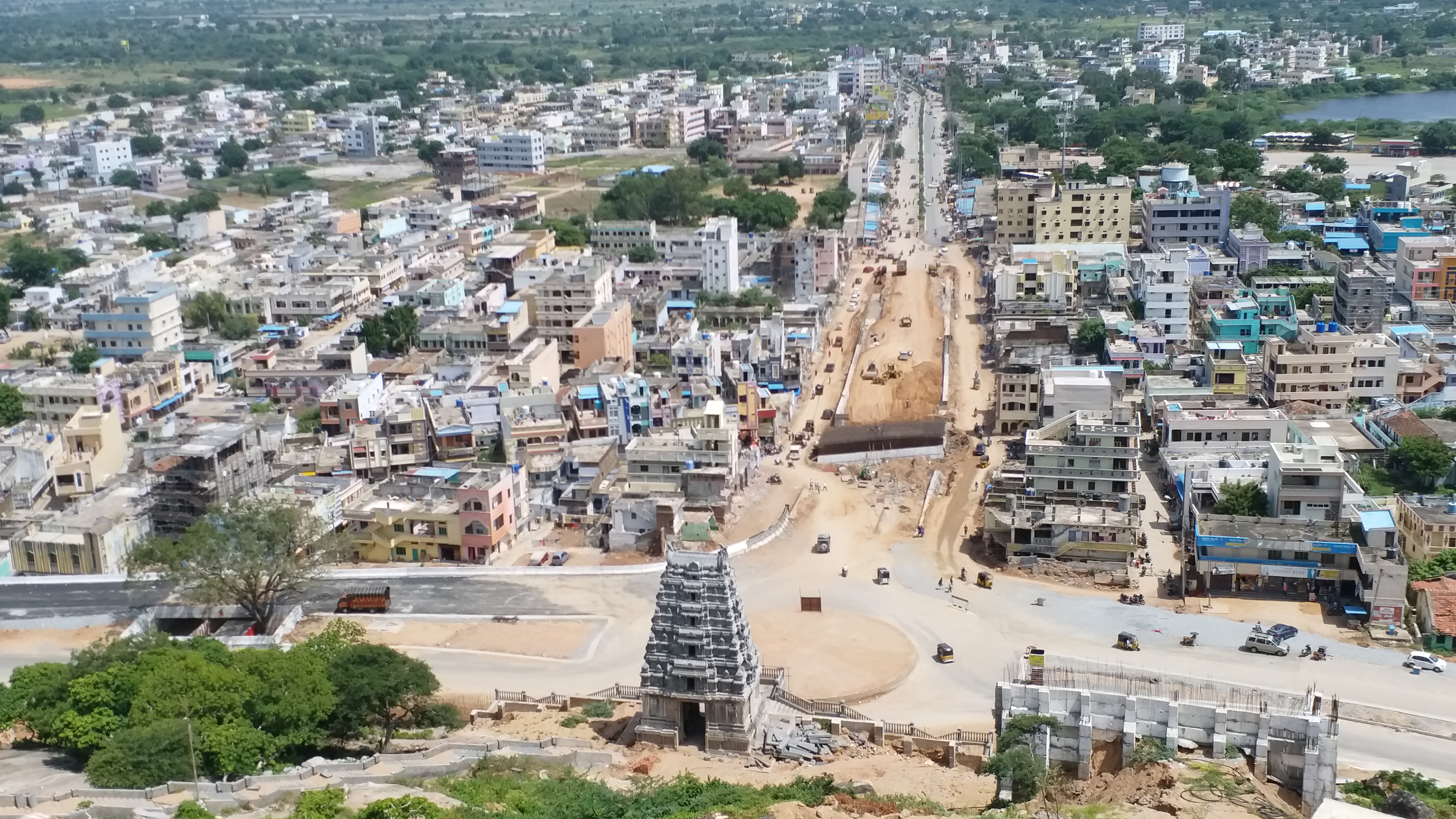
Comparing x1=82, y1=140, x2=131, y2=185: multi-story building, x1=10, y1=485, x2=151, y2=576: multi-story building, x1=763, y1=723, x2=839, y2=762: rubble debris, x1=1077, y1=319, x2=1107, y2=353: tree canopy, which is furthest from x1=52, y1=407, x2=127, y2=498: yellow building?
x1=82, y1=140, x2=131, y2=185: multi-story building

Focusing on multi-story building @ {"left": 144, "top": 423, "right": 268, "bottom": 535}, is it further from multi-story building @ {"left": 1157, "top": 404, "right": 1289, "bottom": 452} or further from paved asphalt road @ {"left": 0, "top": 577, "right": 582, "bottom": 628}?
multi-story building @ {"left": 1157, "top": 404, "right": 1289, "bottom": 452}

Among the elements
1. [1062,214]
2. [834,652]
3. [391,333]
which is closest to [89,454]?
[391,333]

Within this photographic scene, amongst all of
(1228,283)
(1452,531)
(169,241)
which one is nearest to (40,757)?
(1452,531)

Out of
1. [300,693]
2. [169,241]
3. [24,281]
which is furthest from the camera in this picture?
[169,241]

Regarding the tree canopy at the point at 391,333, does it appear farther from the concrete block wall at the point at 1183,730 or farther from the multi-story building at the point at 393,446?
the concrete block wall at the point at 1183,730

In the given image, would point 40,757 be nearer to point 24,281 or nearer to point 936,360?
point 936,360

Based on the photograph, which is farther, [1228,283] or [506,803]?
[1228,283]

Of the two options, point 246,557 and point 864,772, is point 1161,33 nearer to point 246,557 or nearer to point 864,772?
point 246,557

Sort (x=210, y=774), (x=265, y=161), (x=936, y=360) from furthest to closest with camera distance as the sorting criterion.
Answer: (x=265, y=161) → (x=936, y=360) → (x=210, y=774)
